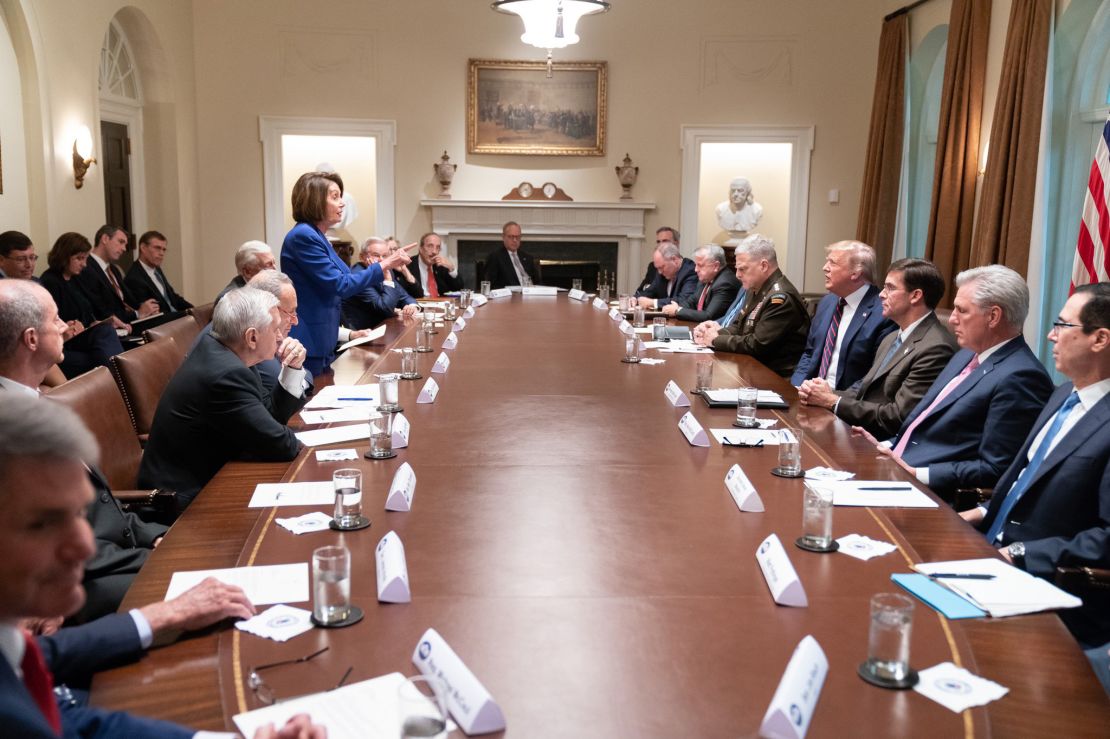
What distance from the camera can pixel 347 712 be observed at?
4.67ft

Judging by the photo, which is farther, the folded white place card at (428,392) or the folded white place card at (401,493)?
the folded white place card at (428,392)

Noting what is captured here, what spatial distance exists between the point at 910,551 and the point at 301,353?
2.09 metres

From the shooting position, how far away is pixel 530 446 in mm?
2949

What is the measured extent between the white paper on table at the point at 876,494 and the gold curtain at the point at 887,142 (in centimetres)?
735

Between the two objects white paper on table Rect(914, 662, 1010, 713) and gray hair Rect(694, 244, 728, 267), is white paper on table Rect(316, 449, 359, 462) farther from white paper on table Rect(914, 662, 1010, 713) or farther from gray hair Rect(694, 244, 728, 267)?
gray hair Rect(694, 244, 728, 267)

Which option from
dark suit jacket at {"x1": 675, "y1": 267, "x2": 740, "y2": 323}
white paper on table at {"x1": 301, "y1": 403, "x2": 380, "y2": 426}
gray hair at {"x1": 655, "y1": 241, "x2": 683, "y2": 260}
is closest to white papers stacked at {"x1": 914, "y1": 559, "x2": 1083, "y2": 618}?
white paper on table at {"x1": 301, "y1": 403, "x2": 380, "y2": 426}

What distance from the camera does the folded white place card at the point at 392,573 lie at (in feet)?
5.87

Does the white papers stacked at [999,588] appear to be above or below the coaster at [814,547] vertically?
below

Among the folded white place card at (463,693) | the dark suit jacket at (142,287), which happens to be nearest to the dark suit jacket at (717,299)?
the dark suit jacket at (142,287)

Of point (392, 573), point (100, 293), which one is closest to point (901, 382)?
point (392, 573)

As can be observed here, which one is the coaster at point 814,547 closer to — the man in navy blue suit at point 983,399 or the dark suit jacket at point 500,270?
the man in navy blue suit at point 983,399

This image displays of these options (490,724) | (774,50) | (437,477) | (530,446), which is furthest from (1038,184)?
(490,724)

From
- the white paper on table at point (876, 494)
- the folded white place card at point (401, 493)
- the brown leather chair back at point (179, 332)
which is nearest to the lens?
the folded white place card at point (401, 493)

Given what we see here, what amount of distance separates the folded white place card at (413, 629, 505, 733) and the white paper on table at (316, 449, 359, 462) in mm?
1361
